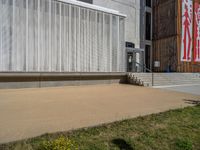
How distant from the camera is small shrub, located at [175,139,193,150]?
4.27m

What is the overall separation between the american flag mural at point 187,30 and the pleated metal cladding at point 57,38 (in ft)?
43.8

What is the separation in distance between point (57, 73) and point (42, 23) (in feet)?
11.0

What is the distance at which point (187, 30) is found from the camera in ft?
93.2

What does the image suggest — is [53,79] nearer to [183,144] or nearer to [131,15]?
[183,144]

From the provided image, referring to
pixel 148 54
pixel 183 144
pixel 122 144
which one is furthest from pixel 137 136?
pixel 148 54

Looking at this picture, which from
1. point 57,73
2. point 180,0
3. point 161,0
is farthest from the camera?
point 161,0

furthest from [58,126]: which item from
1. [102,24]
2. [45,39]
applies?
[102,24]

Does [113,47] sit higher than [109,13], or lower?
lower

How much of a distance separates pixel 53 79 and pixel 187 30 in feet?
69.2

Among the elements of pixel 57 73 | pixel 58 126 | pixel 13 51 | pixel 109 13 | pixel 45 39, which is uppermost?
pixel 109 13

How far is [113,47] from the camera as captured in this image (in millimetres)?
17391

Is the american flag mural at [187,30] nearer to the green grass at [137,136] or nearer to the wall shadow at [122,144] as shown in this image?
the green grass at [137,136]

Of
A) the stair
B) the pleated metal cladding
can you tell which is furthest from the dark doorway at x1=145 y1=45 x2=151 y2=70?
the pleated metal cladding

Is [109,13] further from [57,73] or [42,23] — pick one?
[57,73]
